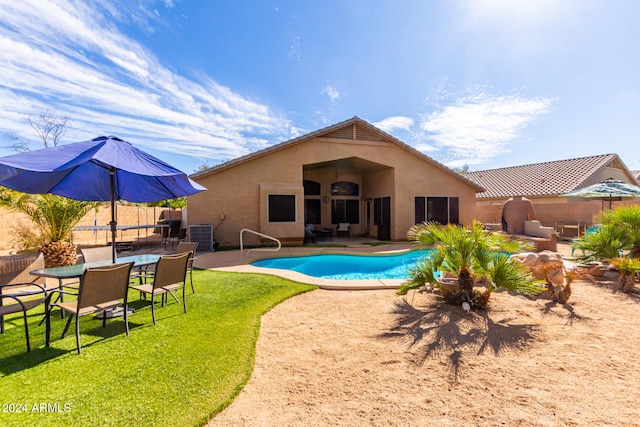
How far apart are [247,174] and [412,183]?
371 inches

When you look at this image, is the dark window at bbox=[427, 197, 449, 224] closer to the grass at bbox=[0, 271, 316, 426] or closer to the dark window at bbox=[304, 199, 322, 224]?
the dark window at bbox=[304, 199, 322, 224]

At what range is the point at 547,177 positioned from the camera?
23219mm

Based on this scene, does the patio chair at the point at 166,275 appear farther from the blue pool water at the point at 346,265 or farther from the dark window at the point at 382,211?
the dark window at the point at 382,211

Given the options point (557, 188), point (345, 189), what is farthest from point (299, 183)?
point (557, 188)

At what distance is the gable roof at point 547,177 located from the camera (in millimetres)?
20656

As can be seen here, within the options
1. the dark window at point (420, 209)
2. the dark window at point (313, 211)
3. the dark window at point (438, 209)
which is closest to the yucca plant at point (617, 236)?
the dark window at point (420, 209)

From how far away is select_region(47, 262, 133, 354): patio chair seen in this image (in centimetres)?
353

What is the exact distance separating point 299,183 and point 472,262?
10175mm

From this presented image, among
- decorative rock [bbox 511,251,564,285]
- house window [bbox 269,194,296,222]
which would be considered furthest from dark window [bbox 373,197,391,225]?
decorative rock [bbox 511,251,564,285]

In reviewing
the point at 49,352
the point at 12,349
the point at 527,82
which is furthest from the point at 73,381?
the point at 527,82

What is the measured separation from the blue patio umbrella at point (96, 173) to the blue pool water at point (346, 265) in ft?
15.8

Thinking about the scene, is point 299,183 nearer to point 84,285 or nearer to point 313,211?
point 313,211

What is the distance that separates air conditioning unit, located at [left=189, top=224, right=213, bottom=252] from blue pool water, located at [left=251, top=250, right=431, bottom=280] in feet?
11.3

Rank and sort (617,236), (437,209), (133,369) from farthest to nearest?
(437,209), (617,236), (133,369)
